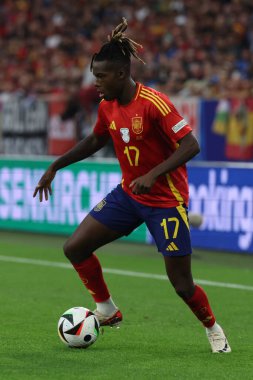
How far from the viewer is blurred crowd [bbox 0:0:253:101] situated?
68.6 feet

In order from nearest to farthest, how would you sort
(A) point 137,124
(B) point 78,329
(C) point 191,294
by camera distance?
(A) point 137,124
(C) point 191,294
(B) point 78,329

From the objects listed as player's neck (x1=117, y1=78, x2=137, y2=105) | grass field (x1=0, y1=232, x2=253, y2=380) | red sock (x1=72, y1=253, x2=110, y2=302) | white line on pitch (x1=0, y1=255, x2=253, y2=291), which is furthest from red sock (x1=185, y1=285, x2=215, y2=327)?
white line on pitch (x1=0, y1=255, x2=253, y2=291)

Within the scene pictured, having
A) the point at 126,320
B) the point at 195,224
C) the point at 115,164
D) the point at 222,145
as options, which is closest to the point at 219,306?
the point at 126,320

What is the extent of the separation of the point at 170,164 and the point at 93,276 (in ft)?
4.23

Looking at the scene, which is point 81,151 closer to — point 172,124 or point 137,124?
point 137,124

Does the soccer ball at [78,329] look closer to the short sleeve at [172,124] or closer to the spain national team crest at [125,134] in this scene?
the spain national team crest at [125,134]

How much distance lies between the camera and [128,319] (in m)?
9.34

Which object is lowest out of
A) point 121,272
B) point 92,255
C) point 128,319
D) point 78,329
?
point 121,272

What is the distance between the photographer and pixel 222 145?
19.4 m

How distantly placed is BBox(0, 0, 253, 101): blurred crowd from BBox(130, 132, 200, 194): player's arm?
12.0 metres

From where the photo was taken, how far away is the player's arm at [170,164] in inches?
276

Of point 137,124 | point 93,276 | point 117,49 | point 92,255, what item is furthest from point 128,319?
point 117,49

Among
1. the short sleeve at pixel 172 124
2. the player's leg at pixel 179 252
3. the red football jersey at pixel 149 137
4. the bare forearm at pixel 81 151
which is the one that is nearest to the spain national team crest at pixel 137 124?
the red football jersey at pixel 149 137

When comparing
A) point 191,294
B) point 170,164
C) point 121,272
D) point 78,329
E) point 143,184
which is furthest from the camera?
point 121,272
